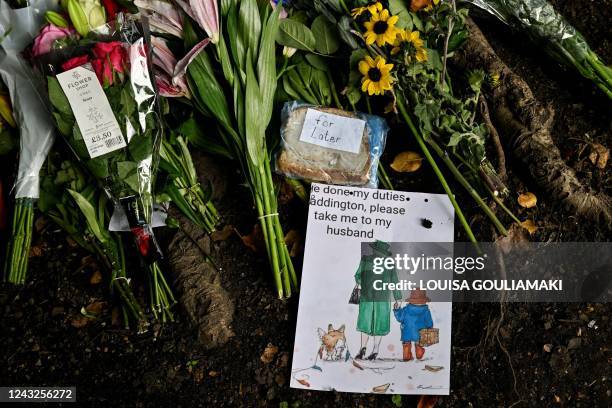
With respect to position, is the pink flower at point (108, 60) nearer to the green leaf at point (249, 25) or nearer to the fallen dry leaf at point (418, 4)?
the green leaf at point (249, 25)

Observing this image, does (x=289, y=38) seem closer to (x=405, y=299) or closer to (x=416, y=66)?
(x=416, y=66)

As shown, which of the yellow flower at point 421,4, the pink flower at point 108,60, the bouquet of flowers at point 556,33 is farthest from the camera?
the bouquet of flowers at point 556,33

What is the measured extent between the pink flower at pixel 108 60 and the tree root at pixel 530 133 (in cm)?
80

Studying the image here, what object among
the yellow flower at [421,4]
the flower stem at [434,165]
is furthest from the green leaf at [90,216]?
the yellow flower at [421,4]

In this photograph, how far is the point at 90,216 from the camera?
1.20 metres

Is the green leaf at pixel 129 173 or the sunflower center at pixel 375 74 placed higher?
the sunflower center at pixel 375 74

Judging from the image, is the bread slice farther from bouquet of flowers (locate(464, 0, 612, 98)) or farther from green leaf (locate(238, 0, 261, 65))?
bouquet of flowers (locate(464, 0, 612, 98))

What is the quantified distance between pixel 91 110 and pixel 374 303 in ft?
2.47

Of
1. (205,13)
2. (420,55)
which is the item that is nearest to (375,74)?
(420,55)

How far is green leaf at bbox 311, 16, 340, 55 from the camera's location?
1239 mm

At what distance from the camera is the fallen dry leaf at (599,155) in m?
1.34

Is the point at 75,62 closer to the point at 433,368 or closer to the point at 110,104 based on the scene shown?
the point at 110,104

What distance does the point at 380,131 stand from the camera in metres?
1.29

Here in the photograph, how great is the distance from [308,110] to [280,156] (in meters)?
0.13
